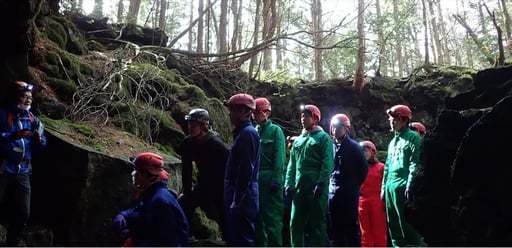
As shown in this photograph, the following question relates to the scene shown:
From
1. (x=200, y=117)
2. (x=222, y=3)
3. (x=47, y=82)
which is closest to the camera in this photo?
(x=200, y=117)

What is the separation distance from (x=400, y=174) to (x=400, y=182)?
0.37ft

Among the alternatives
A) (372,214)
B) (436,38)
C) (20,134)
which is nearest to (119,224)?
(20,134)

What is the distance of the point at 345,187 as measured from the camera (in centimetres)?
591

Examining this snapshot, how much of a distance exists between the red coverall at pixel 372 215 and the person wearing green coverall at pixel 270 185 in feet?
6.86

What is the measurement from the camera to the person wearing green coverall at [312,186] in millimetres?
5750

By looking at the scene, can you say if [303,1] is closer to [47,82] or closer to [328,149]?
[47,82]

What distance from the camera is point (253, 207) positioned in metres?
4.59

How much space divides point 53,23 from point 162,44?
3.97m

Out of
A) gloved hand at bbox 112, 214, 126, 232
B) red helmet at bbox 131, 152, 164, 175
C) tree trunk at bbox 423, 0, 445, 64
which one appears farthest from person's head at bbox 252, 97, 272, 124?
tree trunk at bbox 423, 0, 445, 64

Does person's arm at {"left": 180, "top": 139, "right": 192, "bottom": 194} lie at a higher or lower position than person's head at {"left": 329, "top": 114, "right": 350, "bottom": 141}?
lower

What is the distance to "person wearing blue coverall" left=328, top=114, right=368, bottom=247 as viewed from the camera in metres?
5.79

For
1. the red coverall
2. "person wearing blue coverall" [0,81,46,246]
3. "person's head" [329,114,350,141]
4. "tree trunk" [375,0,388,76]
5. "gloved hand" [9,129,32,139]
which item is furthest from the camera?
"tree trunk" [375,0,388,76]

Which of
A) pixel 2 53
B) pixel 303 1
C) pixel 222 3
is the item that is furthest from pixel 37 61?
pixel 303 1

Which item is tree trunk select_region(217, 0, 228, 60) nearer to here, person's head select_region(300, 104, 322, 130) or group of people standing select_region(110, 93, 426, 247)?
person's head select_region(300, 104, 322, 130)
